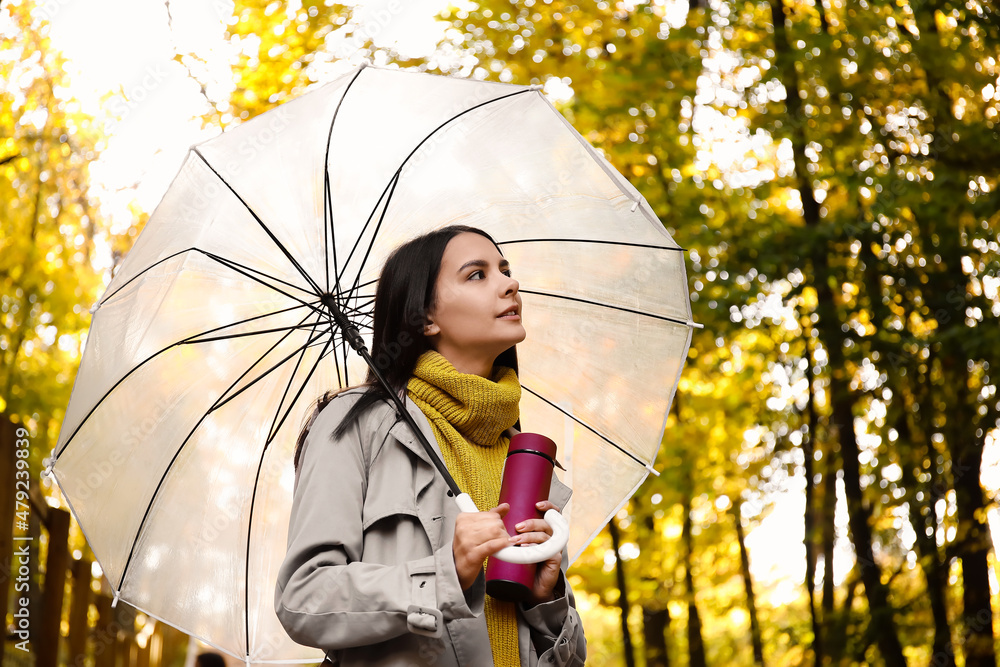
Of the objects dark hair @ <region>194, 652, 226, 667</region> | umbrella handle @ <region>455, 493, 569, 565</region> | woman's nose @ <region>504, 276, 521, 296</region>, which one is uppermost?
woman's nose @ <region>504, 276, 521, 296</region>

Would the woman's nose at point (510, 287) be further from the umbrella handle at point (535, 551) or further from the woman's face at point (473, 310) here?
the umbrella handle at point (535, 551)

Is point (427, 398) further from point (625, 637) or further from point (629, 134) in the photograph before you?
point (625, 637)

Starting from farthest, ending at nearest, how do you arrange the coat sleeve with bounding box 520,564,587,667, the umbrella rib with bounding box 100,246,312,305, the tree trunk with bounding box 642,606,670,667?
the tree trunk with bounding box 642,606,670,667
the umbrella rib with bounding box 100,246,312,305
the coat sleeve with bounding box 520,564,587,667

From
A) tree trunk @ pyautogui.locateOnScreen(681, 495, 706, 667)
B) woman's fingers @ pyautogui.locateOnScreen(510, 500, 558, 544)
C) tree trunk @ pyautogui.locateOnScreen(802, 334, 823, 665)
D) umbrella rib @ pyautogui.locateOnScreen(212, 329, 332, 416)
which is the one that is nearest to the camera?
woman's fingers @ pyautogui.locateOnScreen(510, 500, 558, 544)

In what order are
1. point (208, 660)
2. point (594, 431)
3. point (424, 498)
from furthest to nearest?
1. point (208, 660)
2. point (594, 431)
3. point (424, 498)

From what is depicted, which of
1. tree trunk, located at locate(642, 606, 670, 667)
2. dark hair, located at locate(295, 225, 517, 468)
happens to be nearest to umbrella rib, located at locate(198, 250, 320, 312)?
dark hair, located at locate(295, 225, 517, 468)

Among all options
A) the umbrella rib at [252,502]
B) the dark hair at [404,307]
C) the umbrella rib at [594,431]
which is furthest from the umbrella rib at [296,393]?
the umbrella rib at [594,431]

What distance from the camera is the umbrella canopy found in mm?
2492

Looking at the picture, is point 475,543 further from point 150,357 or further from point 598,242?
point 598,242

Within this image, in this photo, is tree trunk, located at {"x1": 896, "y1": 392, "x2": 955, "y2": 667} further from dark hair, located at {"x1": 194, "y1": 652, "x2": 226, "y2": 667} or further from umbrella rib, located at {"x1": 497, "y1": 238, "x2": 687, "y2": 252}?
dark hair, located at {"x1": 194, "y1": 652, "x2": 226, "y2": 667}

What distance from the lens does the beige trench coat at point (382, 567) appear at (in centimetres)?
175

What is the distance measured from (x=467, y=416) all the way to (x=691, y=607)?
283 inches

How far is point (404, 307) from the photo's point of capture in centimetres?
237

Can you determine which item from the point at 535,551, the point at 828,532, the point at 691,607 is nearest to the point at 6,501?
the point at 535,551
